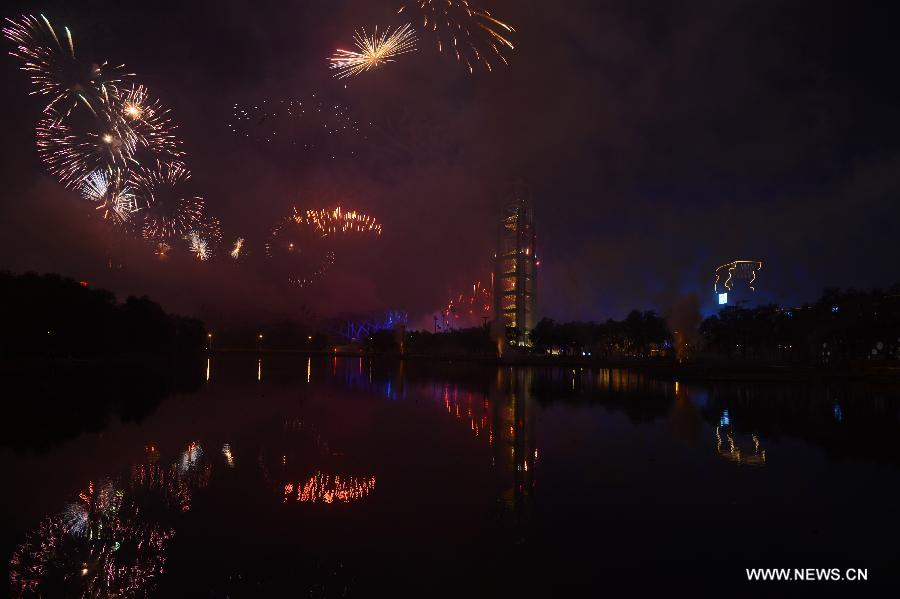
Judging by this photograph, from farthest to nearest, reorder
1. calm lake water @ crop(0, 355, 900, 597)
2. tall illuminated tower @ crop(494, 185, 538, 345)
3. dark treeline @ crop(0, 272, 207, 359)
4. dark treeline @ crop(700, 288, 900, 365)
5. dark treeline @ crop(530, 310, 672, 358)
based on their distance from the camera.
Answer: tall illuminated tower @ crop(494, 185, 538, 345) → dark treeline @ crop(530, 310, 672, 358) → dark treeline @ crop(700, 288, 900, 365) → dark treeline @ crop(0, 272, 207, 359) → calm lake water @ crop(0, 355, 900, 597)

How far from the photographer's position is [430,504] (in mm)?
8570

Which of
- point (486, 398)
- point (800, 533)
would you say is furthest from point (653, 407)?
point (800, 533)

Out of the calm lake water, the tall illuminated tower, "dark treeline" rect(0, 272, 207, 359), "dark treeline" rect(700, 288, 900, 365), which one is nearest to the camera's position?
the calm lake water

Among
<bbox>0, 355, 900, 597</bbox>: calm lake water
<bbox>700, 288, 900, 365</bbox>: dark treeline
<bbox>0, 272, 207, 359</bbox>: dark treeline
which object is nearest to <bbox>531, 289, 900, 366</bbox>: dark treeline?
<bbox>700, 288, 900, 365</bbox>: dark treeline

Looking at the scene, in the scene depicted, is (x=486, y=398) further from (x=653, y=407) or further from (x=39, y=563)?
(x=39, y=563)

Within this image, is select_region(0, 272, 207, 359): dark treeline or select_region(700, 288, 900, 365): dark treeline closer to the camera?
select_region(0, 272, 207, 359): dark treeline

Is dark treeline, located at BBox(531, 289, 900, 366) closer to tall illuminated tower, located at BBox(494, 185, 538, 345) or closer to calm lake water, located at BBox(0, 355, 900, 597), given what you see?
tall illuminated tower, located at BBox(494, 185, 538, 345)

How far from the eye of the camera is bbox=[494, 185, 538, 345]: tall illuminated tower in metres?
120

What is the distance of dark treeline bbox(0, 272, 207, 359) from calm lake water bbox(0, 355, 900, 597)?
121ft

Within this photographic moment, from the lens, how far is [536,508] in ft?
27.6

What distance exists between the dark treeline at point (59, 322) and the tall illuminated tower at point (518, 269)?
73.5m

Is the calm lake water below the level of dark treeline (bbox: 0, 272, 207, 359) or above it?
below

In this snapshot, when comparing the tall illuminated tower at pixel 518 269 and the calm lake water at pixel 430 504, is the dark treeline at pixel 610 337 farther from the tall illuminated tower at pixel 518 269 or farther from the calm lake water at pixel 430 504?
the calm lake water at pixel 430 504

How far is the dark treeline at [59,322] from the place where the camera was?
150 feet
